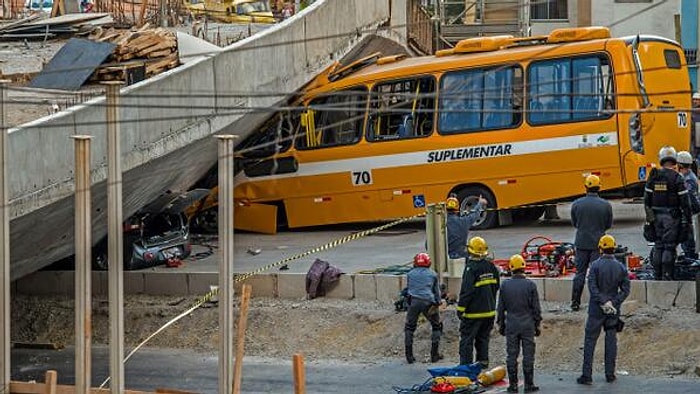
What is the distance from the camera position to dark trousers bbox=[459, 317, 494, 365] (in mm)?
18234

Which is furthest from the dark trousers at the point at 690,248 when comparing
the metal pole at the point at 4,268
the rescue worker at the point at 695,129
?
the metal pole at the point at 4,268

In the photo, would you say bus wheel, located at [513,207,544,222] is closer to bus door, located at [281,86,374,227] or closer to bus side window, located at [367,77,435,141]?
bus side window, located at [367,77,435,141]

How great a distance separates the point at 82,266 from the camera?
51.9ft

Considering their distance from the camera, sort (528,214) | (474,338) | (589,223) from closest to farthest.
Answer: (474,338) → (589,223) → (528,214)

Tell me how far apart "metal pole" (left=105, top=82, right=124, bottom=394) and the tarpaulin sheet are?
5.70 m

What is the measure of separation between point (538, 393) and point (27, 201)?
251 inches

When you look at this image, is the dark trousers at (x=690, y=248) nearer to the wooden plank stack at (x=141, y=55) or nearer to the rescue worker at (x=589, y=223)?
the rescue worker at (x=589, y=223)

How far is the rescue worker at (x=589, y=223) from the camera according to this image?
19.2 m

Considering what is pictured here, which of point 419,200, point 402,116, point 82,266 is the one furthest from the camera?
point 402,116

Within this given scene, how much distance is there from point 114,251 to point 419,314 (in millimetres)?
4852

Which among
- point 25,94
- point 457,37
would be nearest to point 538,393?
point 25,94

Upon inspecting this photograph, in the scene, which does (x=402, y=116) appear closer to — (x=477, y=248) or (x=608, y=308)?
(x=477, y=248)

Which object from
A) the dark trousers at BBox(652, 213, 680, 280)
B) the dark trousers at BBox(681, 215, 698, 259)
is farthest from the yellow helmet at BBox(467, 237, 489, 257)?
the dark trousers at BBox(681, 215, 698, 259)

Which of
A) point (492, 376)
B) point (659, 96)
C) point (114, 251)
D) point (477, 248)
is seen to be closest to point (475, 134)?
point (659, 96)
